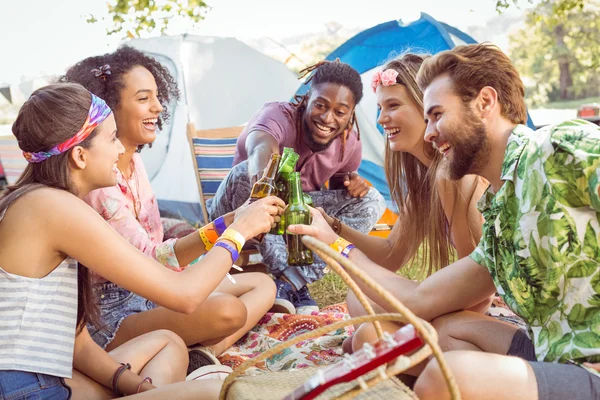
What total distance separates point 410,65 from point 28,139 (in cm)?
187

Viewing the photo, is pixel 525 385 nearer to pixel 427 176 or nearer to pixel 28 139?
pixel 427 176

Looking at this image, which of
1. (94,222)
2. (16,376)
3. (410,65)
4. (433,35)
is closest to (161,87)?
(410,65)

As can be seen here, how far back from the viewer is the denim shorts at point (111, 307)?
2.81 meters

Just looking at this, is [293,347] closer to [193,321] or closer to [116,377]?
[193,321]

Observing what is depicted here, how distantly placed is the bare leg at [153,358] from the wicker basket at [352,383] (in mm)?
831

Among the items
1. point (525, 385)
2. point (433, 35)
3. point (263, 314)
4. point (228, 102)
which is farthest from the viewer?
point (228, 102)

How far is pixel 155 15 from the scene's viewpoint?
7.52 m

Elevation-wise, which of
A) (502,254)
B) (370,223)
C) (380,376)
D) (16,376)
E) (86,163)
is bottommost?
(370,223)

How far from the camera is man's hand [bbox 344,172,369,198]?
4773mm

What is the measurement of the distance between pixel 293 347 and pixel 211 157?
2.72 m

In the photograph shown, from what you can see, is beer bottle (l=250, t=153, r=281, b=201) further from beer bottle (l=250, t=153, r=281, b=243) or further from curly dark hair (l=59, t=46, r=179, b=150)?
curly dark hair (l=59, t=46, r=179, b=150)

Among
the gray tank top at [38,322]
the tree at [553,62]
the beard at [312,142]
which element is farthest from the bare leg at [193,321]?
the tree at [553,62]

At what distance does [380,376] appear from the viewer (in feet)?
4.31

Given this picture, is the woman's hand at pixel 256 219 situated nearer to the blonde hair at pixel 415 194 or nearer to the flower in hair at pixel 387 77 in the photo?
the blonde hair at pixel 415 194
